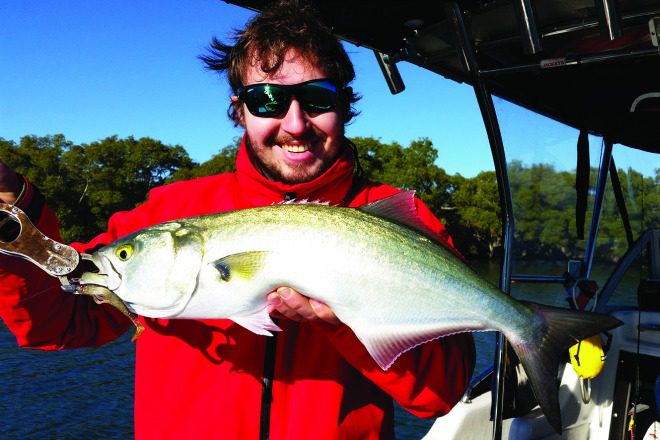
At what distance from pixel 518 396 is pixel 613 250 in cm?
259

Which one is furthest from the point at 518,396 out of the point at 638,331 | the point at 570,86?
the point at 570,86

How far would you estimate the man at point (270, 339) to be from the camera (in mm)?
2434

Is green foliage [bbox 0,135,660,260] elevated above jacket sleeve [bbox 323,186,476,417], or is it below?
above

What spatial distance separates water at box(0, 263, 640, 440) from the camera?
1409cm

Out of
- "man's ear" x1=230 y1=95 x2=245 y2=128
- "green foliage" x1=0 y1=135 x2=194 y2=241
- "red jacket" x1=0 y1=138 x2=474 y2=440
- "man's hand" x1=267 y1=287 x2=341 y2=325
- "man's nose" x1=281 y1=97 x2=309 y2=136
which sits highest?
"green foliage" x1=0 y1=135 x2=194 y2=241

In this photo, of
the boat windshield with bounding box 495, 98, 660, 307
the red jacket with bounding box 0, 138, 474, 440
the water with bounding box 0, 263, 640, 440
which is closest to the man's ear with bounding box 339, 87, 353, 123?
the red jacket with bounding box 0, 138, 474, 440

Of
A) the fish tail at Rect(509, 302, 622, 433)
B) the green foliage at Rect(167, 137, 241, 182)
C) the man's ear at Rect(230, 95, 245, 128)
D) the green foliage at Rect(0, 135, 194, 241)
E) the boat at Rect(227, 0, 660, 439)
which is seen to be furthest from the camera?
the green foliage at Rect(167, 137, 241, 182)

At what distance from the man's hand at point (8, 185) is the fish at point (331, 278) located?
1.38ft

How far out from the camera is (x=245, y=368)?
8.39ft

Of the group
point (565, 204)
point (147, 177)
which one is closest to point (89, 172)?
point (147, 177)

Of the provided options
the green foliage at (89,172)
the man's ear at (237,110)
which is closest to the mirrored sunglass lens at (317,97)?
the man's ear at (237,110)

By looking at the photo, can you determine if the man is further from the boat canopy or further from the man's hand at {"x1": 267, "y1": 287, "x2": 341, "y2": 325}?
the boat canopy

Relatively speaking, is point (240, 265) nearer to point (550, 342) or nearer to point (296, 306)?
point (296, 306)

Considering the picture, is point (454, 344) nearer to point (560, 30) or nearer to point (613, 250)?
point (560, 30)
